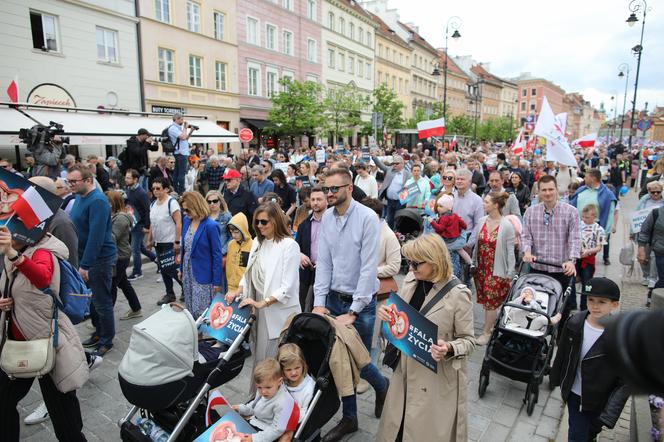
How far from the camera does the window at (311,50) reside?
38312 millimetres

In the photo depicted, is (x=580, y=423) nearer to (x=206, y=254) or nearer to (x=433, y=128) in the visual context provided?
(x=206, y=254)

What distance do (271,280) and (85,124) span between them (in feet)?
48.3

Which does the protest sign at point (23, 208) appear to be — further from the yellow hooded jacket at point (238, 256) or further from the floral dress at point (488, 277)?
the floral dress at point (488, 277)

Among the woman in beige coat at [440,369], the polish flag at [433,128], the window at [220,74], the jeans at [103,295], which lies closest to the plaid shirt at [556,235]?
the woman in beige coat at [440,369]

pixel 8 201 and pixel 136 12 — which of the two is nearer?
pixel 8 201

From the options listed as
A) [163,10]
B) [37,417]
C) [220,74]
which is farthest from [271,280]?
[220,74]

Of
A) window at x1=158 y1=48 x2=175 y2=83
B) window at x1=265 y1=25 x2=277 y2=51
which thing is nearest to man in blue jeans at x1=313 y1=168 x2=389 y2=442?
window at x1=158 y1=48 x2=175 y2=83

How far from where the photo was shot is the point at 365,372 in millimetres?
3861

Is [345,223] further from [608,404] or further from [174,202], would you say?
[174,202]

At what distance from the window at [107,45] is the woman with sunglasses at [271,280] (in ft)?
70.9

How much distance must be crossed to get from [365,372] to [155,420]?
1.75m

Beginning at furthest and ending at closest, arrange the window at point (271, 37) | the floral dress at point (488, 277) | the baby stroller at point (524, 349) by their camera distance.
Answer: the window at point (271, 37)
the floral dress at point (488, 277)
the baby stroller at point (524, 349)

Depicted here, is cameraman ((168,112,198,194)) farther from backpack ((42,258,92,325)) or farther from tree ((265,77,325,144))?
tree ((265,77,325,144))

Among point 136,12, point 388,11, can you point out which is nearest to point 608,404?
point 136,12
